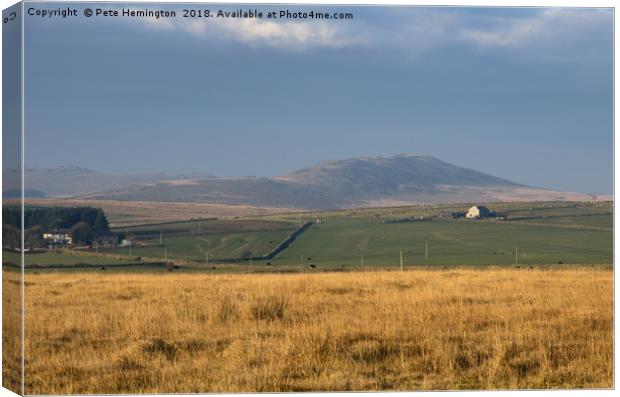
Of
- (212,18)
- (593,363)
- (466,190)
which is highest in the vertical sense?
(212,18)

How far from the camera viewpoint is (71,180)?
7.41 meters

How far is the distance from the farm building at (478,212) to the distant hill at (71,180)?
3.38m

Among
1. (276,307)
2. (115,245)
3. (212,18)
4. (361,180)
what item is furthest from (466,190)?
(115,245)

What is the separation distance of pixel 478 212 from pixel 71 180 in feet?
15.6

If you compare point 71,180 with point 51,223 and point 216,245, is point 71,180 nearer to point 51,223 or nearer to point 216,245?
point 51,223

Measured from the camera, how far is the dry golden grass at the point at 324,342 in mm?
7070

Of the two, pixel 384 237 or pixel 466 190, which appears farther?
pixel 384 237

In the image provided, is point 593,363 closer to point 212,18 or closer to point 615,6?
point 615,6

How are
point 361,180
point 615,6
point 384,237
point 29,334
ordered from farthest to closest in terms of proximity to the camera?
1. point 384,237
2. point 361,180
3. point 615,6
4. point 29,334

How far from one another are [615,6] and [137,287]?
6561mm

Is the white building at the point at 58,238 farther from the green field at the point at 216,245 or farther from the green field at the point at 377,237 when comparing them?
the green field at the point at 216,245

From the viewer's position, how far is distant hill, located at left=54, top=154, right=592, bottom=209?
7.77 metres

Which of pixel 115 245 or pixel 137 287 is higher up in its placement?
pixel 115 245

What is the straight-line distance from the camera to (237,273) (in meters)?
11.6
